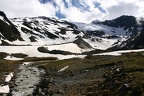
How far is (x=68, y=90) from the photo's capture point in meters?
41.3

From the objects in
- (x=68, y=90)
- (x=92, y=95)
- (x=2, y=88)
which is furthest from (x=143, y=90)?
(x=2, y=88)

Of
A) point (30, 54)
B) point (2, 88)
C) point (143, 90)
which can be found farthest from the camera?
point (30, 54)

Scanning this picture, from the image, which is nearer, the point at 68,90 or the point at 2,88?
the point at 68,90

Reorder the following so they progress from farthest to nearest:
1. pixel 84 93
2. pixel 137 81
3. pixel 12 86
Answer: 1. pixel 12 86
2. pixel 84 93
3. pixel 137 81

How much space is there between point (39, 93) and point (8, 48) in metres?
148

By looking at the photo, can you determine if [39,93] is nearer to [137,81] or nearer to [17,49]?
[137,81]

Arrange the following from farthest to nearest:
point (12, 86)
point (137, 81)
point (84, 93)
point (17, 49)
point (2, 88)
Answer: point (17, 49), point (12, 86), point (2, 88), point (84, 93), point (137, 81)

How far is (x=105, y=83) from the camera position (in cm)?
4128

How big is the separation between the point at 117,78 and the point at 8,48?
490 ft

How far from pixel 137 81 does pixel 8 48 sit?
156352 mm

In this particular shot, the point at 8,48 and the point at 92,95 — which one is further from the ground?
the point at 8,48

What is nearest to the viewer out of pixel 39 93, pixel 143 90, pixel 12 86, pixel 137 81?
pixel 143 90

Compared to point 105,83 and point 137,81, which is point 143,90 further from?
point 105,83

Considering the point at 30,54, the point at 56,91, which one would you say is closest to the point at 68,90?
the point at 56,91
